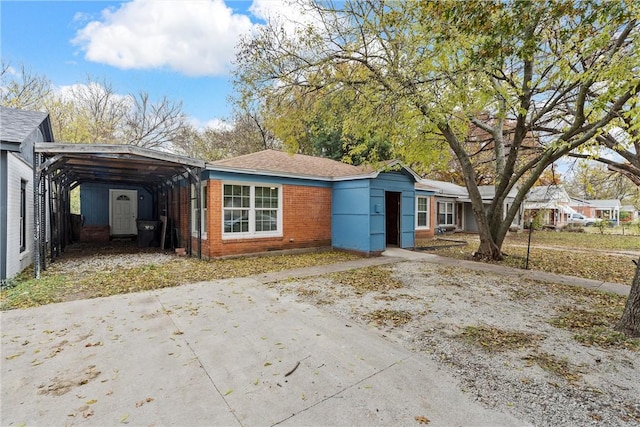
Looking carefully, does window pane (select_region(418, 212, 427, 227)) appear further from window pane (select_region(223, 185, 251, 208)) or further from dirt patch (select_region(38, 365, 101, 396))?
dirt patch (select_region(38, 365, 101, 396))

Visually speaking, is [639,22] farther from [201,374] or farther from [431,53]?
[201,374]

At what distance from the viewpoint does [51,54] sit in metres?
14.1

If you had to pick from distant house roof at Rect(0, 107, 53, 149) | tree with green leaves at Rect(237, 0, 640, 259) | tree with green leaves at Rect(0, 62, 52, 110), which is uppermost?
tree with green leaves at Rect(0, 62, 52, 110)

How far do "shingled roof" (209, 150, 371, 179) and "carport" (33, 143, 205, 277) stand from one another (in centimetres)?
108

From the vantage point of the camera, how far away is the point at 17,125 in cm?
668

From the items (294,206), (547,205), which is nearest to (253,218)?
(294,206)

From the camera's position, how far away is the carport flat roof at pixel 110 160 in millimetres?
6836

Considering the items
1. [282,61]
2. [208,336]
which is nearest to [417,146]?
[282,61]

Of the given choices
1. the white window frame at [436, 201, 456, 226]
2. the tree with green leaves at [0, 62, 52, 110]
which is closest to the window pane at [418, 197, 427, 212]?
the white window frame at [436, 201, 456, 226]

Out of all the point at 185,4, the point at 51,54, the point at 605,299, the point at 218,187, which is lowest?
the point at 605,299

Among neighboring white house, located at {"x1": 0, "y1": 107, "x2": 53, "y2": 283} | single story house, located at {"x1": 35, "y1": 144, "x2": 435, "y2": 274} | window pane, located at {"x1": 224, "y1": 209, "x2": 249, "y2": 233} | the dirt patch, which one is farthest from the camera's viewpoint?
window pane, located at {"x1": 224, "y1": 209, "x2": 249, "y2": 233}

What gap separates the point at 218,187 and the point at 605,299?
9488mm

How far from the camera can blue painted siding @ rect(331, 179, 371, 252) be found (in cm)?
1041

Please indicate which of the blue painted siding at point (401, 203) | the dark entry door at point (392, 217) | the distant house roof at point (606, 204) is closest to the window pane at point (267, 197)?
the blue painted siding at point (401, 203)
